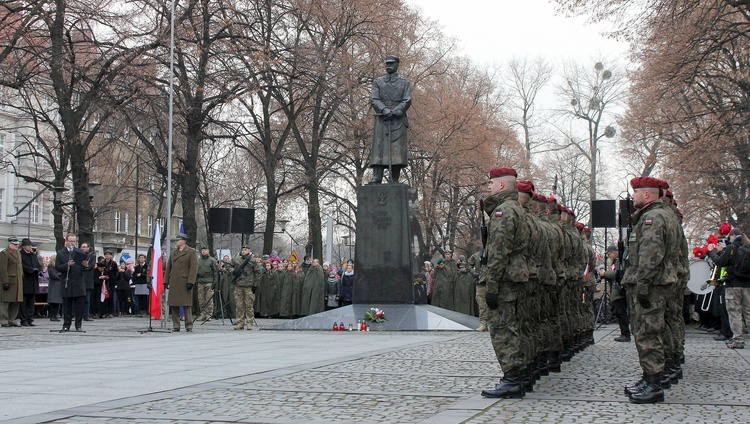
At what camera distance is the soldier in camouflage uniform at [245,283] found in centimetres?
2127

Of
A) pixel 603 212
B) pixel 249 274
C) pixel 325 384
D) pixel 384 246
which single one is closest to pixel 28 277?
pixel 249 274

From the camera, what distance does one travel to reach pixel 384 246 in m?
20.8

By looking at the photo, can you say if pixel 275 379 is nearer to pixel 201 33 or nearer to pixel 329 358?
pixel 329 358

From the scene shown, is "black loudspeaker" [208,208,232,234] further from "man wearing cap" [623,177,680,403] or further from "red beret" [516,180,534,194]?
"man wearing cap" [623,177,680,403]

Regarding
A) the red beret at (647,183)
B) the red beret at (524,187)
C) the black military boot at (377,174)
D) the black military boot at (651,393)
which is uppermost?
the black military boot at (377,174)

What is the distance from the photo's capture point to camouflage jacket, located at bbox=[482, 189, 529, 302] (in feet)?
30.0

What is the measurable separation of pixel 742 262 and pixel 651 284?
315 inches

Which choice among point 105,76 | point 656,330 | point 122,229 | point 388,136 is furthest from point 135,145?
point 122,229

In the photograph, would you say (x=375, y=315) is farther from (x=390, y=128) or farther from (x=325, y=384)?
(x=325, y=384)

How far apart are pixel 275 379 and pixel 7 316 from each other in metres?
13.9

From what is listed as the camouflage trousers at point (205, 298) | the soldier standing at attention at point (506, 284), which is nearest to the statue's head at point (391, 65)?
the camouflage trousers at point (205, 298)

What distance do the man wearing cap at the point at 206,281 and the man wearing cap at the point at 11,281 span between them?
4.83m

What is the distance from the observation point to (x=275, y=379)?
10.4 meters

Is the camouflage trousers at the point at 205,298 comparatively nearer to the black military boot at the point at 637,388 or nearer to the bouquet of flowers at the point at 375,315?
the bouquet of flowers at the point at 375,315
